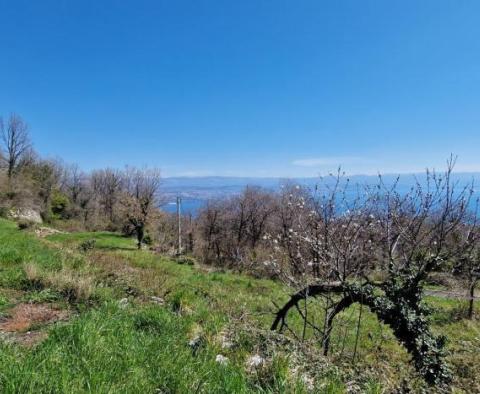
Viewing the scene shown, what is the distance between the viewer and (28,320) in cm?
478

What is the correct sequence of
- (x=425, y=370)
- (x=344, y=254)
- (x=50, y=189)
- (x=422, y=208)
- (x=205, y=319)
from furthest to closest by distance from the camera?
(x=50, y=189) → (x=422, y=208) → (x=344, y=254) → (x=425, y=370) → (x=205, y=319)

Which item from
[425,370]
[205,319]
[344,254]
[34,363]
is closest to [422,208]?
[344,254]

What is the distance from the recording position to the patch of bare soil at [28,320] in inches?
161

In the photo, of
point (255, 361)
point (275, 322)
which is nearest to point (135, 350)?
point (255, 361)

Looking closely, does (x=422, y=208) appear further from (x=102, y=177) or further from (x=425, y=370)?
(x=102, y=177)

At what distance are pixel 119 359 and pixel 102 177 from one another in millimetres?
66864

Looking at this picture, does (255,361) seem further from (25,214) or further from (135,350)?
(25,214)

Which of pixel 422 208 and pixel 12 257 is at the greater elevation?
pixel 422 208

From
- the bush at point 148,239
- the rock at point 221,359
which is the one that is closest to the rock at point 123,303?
the rock at point 221,359

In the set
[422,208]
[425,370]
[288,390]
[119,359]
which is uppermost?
[422,208]

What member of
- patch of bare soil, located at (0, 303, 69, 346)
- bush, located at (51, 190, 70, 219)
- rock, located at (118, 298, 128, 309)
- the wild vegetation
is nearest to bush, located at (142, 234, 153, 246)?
bush, located at (51, 190, 70, 219)

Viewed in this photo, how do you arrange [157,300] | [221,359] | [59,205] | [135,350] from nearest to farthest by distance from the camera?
[135,350] < [221,359] < [157,300] < [59,205]

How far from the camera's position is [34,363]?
9.52ft

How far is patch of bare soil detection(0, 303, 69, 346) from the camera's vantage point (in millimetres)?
4089
